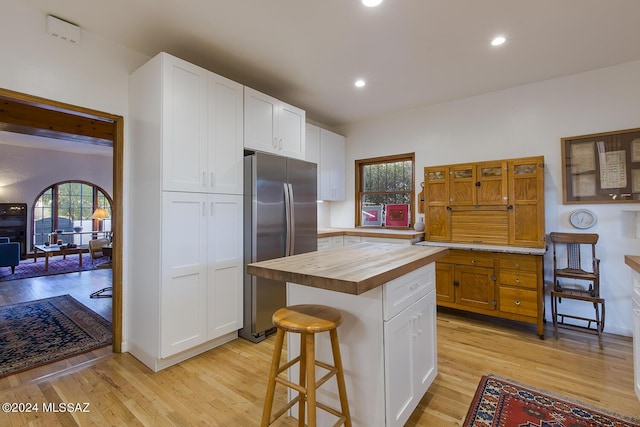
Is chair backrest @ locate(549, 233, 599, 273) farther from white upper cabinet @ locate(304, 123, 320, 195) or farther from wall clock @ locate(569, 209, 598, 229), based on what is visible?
white upper cabinet @ locate(304, 123, 320, 195)

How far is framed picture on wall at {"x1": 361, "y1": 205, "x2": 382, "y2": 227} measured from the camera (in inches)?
184

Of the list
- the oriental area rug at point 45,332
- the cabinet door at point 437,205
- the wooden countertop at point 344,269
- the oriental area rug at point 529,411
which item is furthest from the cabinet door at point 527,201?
the oriental area rug at point 45,332

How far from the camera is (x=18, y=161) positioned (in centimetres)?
700

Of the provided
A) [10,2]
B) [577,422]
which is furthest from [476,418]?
[10,2]

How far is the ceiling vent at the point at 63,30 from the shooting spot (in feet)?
7.11

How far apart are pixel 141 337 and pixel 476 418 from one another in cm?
253

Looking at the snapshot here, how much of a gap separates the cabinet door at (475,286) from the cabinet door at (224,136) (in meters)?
2.56

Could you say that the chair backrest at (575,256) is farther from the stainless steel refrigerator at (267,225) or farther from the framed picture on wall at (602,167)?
the stainless steel refrigerator at (267,225)

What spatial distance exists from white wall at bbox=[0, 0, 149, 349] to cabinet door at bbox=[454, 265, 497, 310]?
3.36m

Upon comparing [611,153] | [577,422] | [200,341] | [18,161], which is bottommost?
[577,422]

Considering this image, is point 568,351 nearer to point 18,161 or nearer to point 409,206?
point 409,206

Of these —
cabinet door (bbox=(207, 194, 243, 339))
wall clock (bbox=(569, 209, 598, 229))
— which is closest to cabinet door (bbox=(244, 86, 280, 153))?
cabinet door (bbox=(207, 194, 243, 339))

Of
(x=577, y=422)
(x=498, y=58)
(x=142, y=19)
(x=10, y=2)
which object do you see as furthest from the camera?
(x=498, y=58)

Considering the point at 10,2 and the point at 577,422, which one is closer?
the point at 577,422
